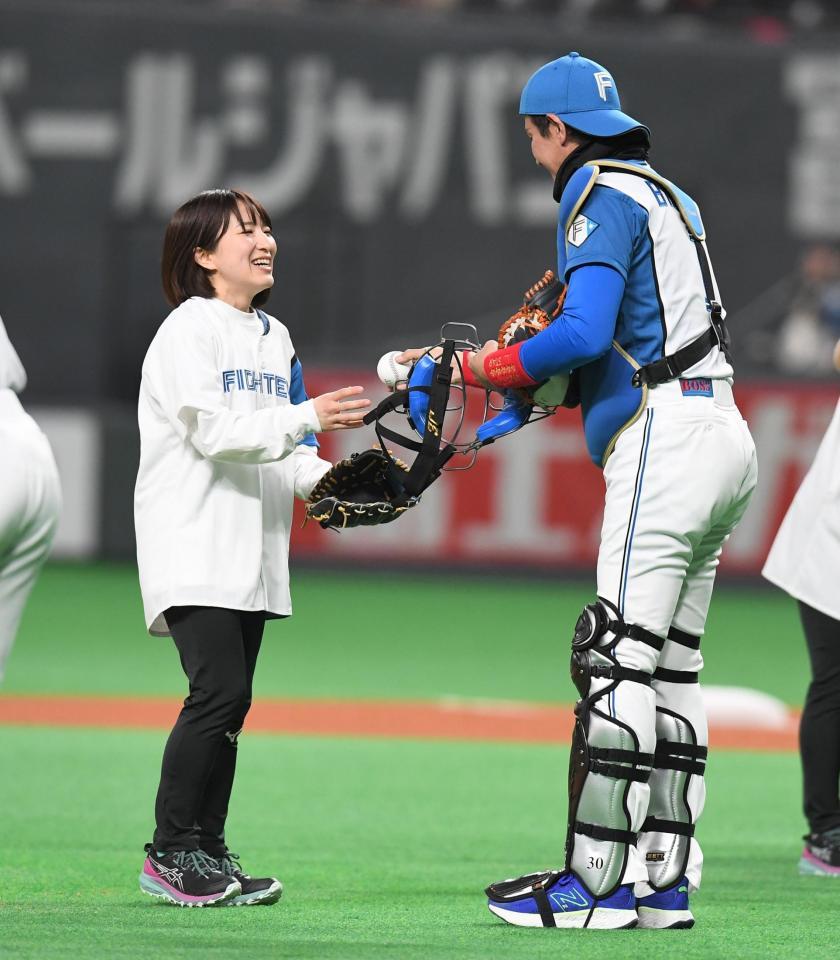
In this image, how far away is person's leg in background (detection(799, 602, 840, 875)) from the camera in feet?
18.0

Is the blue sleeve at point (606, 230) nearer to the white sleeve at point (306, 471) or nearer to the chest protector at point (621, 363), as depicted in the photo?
the chest protector at point (621, 363)

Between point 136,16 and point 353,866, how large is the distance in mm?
11661

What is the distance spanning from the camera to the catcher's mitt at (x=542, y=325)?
177 inches

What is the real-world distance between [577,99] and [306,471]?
129 cm

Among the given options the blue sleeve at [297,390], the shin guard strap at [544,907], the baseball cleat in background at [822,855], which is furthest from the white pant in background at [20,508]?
the baseball cleat in background at [822,855]

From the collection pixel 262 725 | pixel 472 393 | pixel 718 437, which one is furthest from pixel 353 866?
pixel 472 393

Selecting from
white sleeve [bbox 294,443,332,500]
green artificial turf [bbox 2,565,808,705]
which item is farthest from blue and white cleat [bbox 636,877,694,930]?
green artificial turf [bbox 2,565,808,705]

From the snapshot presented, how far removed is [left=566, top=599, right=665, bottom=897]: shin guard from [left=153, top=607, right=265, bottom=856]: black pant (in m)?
0.91

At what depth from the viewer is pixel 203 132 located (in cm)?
Result: 1551

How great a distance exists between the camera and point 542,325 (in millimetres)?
4480

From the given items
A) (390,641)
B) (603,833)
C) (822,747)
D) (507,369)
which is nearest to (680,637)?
(603,833)

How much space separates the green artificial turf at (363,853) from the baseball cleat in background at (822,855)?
0.29ft

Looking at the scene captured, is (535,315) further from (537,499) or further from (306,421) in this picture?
(537,499)

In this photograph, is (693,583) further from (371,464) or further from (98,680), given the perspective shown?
(98,680)
